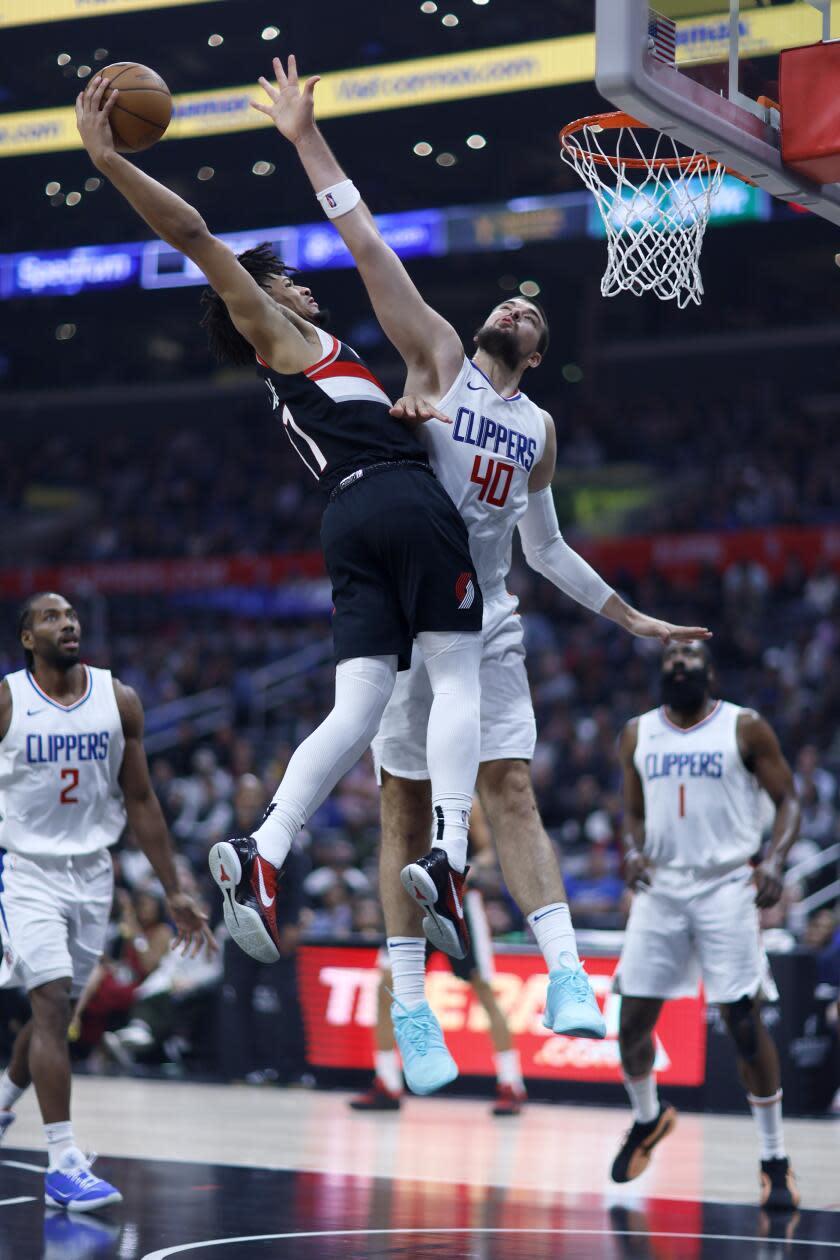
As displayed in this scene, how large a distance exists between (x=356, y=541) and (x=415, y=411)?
0.43 metres

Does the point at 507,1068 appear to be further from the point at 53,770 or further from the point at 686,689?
the point at 53,770

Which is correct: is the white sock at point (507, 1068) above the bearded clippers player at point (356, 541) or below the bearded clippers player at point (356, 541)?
below

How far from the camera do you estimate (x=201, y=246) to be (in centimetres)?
495

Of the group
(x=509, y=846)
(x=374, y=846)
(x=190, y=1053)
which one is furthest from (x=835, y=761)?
(x=509, y=846)

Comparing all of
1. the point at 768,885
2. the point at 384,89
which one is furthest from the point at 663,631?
the point at 384,89

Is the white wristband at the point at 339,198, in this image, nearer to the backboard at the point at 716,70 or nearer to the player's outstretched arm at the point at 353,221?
the player's outstretched arm at the point at 353,221

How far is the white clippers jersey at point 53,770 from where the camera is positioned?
745cm

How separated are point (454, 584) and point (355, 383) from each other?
693mm

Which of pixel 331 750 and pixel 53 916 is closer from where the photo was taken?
pixel 331 750

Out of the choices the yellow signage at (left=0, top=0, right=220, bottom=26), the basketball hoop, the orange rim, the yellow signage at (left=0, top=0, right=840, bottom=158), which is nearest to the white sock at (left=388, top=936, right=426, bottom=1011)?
the basketball hoop

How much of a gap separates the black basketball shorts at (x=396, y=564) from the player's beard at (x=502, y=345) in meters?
0.63

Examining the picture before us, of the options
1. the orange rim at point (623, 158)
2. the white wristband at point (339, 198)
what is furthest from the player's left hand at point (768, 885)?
the white wristband at point (339, 198)

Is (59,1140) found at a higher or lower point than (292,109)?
lower

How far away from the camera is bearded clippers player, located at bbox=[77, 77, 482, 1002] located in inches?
195
